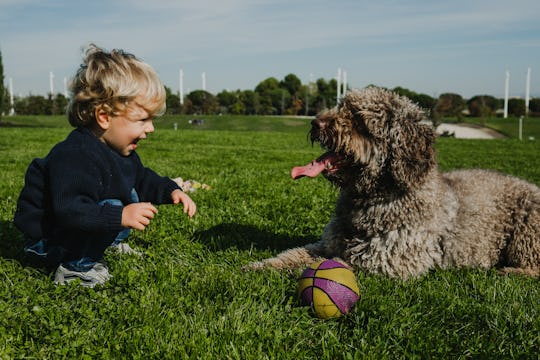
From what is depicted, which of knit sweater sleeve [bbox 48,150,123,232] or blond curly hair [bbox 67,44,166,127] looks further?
blond curly hair [bbox 67,44,166,127]

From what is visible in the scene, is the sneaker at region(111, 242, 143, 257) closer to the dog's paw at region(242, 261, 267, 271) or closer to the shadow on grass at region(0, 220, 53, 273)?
the shadow on grass at region(0, 220, 53, 273)

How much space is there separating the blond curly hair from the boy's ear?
0.02 meters

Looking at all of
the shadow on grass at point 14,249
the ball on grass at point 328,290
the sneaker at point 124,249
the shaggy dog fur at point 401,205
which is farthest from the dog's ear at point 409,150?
the shadow on grass at point 14,249

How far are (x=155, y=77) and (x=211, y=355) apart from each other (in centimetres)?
246

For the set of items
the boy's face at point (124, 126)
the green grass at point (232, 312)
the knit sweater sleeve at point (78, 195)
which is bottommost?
the green grass at point (232, 312)

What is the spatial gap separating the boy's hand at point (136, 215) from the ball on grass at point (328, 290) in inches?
52.4

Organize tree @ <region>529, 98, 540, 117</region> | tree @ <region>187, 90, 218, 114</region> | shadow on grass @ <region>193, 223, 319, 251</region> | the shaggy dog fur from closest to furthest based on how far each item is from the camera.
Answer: the shaggy dog fur
shadow on grass @ <region>193, 223, 319, 251</region>
tree @ <region>187, 90, 218, 114</region>
tree @ <region>529, 98, 540, 117</region>

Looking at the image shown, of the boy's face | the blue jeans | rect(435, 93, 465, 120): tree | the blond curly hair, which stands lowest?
the blue jeans

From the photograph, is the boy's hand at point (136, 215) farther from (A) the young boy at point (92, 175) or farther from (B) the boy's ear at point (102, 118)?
(B) the boy's ear at point (102, 118)

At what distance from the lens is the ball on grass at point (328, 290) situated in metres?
3.74

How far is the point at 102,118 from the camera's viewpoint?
4141 millimetres

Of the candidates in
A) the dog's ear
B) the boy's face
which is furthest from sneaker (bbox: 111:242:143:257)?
the dog's ear

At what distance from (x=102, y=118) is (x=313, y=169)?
1.86 meters

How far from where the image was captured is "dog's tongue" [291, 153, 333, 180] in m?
4.41
